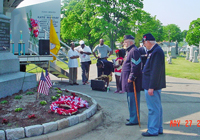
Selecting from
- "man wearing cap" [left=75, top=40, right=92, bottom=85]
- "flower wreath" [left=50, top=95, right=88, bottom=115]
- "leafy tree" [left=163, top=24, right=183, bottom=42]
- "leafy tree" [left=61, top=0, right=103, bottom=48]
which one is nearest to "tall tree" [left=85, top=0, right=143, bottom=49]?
"leafy tree" [left=61, top=0, right=103, bottom=48]

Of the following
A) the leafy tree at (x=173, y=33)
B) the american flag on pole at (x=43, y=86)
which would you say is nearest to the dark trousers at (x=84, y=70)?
the american flag on pole at (x=43, y=86)

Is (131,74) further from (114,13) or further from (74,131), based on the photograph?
(114,13)

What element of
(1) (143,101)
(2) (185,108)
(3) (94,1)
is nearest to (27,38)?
(1) (143,101)

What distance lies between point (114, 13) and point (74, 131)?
45.0m

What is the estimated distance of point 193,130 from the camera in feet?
16.6

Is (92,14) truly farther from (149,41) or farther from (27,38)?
(149,41)

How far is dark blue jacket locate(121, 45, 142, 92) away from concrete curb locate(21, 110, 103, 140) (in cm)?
104

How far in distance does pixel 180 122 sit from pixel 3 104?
167 inches

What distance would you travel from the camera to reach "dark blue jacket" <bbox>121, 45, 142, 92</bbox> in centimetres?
520

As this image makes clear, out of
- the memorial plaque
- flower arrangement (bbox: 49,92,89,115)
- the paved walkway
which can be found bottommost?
the paved walkway

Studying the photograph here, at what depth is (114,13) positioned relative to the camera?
47594 millimetres

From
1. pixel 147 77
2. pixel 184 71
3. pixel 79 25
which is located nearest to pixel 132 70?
pixel 147 77

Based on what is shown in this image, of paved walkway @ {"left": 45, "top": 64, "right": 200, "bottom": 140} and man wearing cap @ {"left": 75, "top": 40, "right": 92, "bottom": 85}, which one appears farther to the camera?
man wearing cap @ {"left": 75, "top": 40, "right": 92, "bottom": 85}

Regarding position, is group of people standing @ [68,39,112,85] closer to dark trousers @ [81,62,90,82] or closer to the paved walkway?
dark trousers @ [81,62,90,82]
